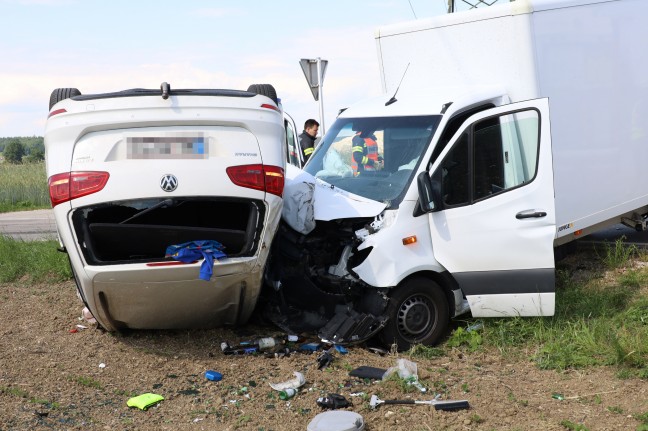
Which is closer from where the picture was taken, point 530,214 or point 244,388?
point 244,388

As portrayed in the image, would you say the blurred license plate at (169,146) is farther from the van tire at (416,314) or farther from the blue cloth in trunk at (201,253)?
the van tire at (416,314)

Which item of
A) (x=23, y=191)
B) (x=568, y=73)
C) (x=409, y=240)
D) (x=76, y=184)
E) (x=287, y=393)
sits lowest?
(x=287, y=393)

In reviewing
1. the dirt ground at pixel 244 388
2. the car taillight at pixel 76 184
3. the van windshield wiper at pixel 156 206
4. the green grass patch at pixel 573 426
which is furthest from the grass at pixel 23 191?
the green grass patch at pixel 573 426

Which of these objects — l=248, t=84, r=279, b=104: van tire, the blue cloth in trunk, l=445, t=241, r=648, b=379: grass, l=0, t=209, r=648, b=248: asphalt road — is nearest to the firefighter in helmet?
l=248, t=84, r=279, b=104: van tire

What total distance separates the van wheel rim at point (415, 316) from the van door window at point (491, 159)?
2.91 feet

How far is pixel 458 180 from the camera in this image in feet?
23.9

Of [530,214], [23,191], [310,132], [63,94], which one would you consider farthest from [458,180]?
[23,191]

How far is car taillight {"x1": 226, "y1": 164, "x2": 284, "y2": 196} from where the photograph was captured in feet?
19.8

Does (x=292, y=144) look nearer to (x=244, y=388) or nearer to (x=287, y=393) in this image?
(x=244, y=388)

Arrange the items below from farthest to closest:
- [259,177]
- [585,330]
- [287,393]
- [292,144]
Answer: [292,144], [585,330], [259,177], [287,393]

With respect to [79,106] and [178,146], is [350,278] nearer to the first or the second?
[178,146]

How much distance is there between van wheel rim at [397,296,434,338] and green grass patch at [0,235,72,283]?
4.62 meters

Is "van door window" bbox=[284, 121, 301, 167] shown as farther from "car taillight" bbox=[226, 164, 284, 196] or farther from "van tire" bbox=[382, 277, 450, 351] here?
"car taillight" bbox=[226, 164, 284, 196]

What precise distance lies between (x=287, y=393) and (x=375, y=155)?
2.71 m
